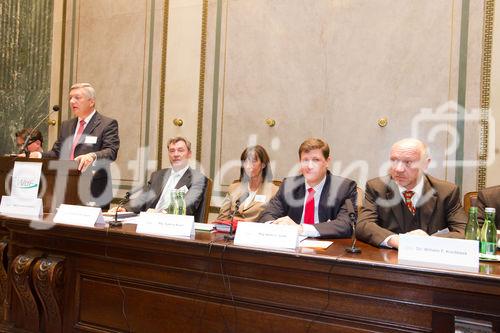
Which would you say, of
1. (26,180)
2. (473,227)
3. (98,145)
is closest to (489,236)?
(473,227)

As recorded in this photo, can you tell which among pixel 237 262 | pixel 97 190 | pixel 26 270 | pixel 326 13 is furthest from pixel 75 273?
pixel 326 13

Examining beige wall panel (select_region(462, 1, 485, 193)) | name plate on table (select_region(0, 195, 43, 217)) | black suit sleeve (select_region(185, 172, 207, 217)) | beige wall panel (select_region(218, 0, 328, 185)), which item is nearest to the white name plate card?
name plate on table (select_region(0, 195, 43, 217))

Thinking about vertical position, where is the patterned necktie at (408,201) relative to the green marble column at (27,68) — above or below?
below

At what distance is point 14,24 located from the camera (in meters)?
5.92

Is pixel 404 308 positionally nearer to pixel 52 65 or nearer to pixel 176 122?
pixel 176 122

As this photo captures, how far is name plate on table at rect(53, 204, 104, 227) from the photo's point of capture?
7.89 ft

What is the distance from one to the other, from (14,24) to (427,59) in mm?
4882

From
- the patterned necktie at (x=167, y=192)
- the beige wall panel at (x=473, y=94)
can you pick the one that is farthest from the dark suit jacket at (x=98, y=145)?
the beige wall panel at (x=473, y=94)

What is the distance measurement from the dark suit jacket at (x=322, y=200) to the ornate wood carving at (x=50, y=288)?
1.19m

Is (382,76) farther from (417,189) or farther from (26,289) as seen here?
(26,289)

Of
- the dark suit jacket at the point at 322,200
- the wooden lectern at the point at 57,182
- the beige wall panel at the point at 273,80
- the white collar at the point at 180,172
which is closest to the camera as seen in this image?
the dark suit jacket at the point at 322,200

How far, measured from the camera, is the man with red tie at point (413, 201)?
2.54 meters

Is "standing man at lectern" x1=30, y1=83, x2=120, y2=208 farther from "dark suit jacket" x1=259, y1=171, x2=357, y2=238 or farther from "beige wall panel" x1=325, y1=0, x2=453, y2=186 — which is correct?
"beige wall panel" x1=325, y1=0, x2=453, y2=186

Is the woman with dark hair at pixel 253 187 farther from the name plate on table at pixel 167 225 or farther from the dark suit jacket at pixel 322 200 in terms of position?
the name plate on table at pixel 167 225
